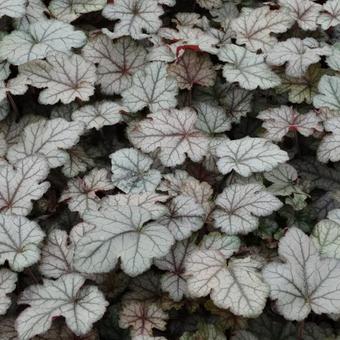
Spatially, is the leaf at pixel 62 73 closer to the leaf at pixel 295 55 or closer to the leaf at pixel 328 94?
the leaf at pixel 295 55

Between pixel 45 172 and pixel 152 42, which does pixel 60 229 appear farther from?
pixel 152 42

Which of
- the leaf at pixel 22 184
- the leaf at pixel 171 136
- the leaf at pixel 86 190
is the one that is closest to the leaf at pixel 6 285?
the leaf at pixel 22 184

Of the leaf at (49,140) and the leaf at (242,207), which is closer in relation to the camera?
the leaf at (242,207)

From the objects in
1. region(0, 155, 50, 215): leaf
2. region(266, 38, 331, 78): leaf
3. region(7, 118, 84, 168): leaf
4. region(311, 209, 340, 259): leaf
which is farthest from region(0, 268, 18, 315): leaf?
region(266, 38, 331, 78): leaf

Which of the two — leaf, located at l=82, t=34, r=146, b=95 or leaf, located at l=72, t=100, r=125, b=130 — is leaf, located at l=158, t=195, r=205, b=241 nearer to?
leaf, located at l=72, t=100, r=125, b=130

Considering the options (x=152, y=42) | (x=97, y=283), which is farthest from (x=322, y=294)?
(x=152, y=42)

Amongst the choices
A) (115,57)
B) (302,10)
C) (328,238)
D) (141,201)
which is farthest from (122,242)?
(302,10)
